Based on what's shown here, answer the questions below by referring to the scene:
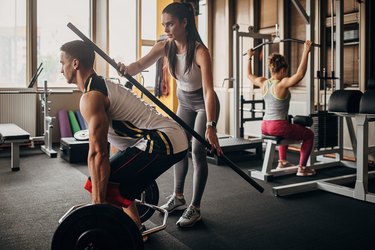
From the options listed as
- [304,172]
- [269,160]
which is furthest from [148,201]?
[304,172]

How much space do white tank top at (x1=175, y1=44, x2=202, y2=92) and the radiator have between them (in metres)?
3.83

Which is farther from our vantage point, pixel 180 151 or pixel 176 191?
pixel 176 191

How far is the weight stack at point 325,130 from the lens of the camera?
160 inches

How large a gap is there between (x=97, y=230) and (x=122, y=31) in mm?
5457

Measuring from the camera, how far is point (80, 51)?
Result: 1773 millimetres

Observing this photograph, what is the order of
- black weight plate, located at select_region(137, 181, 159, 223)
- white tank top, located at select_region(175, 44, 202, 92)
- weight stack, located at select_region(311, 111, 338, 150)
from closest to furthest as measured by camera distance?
black weight plate, located at select_region(137, 181, 159, 223) → white tank top, located at select_region(175, 44, 202, 92) → weight stack, located at select_region(311, 111, 338, 150)

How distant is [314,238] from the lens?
91.2 inches

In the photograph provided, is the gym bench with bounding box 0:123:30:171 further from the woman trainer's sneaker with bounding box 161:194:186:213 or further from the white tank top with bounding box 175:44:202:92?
the white tank top with bounding box 175:44:202:92

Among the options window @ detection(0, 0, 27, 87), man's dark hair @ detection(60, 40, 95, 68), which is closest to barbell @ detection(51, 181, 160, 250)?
man's dark hair @ detection(60, 40, 95, 68)

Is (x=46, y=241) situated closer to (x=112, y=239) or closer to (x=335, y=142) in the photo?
(x=112, y=239)

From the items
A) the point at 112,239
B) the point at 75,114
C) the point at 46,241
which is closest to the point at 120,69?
the point at 112,239

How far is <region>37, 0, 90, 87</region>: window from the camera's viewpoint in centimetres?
608

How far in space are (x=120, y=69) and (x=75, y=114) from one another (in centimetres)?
422

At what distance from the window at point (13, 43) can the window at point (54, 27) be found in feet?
0.75
